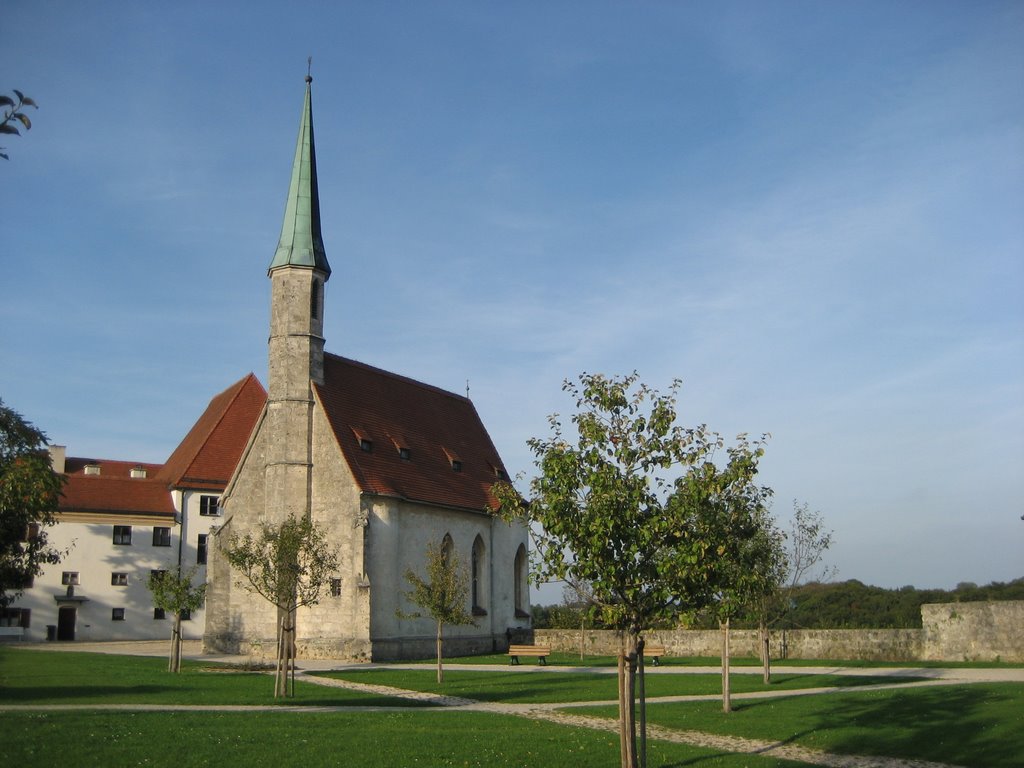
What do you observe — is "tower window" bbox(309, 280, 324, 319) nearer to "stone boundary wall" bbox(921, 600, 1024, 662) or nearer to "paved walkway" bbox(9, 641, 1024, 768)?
"paved walkway" bbox(9, 641, 1024, 768)

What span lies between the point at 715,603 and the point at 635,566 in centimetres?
154

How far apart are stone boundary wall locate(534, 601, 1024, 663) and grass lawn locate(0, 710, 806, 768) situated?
68.2 feet

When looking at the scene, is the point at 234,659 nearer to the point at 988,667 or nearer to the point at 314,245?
the point at 314,245

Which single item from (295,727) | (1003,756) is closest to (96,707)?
(295,727)

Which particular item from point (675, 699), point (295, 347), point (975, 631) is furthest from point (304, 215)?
point (975, 631)

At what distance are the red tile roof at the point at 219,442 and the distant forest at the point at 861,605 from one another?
71.1 feet

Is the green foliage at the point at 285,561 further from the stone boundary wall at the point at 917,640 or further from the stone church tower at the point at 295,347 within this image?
the stone boundary wall at the point at 917,640

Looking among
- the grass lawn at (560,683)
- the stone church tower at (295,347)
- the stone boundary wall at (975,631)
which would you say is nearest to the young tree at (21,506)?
the grass lawn at (560,683)

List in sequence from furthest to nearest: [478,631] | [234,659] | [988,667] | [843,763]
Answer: [478,631]
[234,659]
[988,667]
[843,763]

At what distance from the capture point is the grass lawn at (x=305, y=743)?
46.4 feet

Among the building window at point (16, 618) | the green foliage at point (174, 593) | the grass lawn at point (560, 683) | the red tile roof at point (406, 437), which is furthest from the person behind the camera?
the building window at point (16, 618)

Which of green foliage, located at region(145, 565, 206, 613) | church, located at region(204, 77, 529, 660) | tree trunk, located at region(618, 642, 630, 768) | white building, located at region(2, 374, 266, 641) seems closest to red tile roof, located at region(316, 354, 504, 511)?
church, located at region(204, 77, 529, 660)

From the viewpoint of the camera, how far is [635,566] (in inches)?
538

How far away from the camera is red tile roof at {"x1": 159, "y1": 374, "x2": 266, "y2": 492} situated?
179 ft
